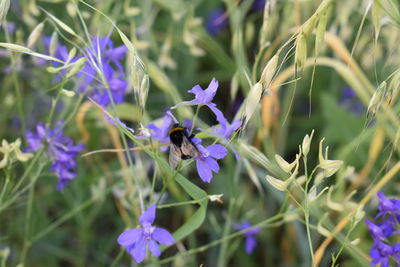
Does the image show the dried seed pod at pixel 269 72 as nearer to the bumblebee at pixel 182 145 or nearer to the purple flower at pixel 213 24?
the bumblebee at pixel 182 145

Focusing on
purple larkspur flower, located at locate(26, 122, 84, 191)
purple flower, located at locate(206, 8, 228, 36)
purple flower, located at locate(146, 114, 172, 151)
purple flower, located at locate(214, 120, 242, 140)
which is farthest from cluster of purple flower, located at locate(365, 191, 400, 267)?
purple flower, located at locate(206, 8, 228, 36)

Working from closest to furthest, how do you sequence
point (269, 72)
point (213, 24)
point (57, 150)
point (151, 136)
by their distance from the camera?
point (269, 72), point (151, 136), point (57, 150), point (213, 24)

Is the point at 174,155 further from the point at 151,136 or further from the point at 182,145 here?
the point at 151,136

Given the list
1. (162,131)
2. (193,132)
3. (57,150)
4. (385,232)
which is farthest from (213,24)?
(385,232)

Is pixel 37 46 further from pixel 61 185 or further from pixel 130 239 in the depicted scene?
pixel 130 239

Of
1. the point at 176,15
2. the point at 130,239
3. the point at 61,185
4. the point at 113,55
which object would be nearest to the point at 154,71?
the point at 176,15

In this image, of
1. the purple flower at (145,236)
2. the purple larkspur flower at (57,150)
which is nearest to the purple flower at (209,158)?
the purple flower at (145,236)

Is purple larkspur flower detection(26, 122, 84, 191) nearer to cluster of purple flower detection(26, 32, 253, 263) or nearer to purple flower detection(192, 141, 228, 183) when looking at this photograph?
cluster of purple flower detection(26, 32, 253, 263)
